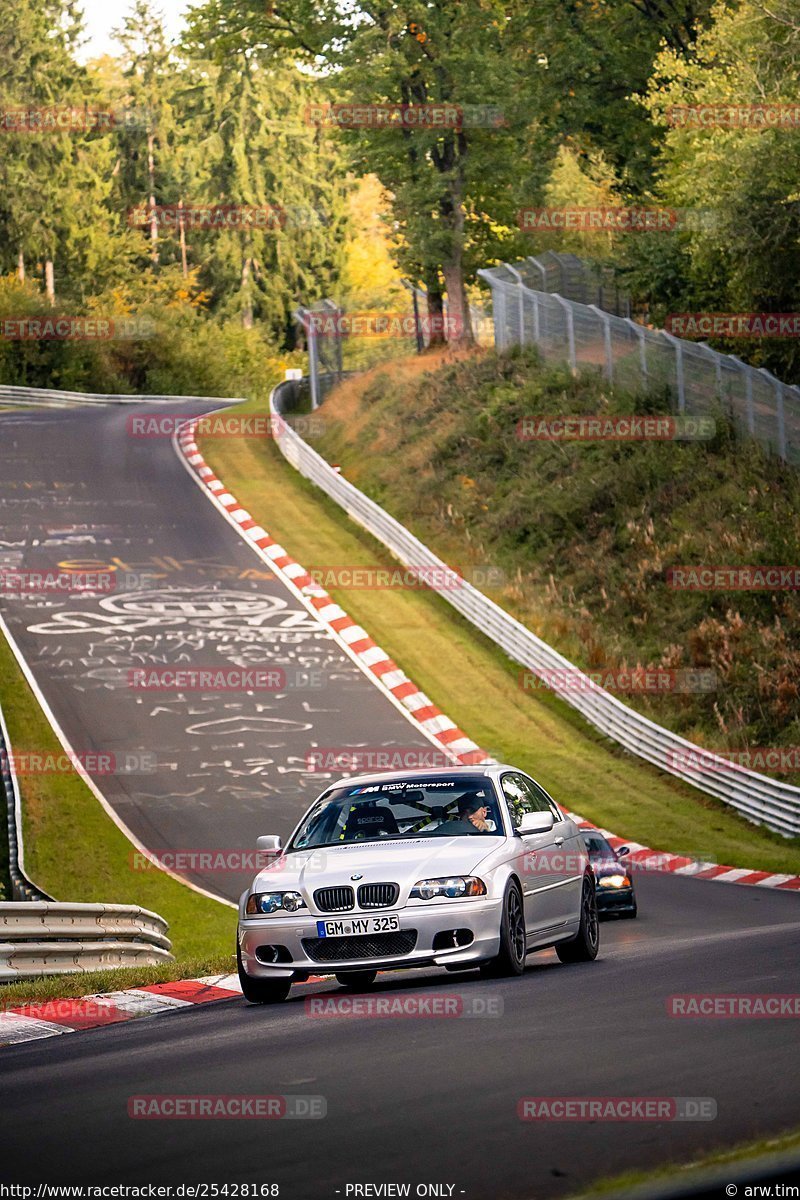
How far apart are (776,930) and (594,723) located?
15.8 metres

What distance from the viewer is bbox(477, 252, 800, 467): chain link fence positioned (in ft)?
110

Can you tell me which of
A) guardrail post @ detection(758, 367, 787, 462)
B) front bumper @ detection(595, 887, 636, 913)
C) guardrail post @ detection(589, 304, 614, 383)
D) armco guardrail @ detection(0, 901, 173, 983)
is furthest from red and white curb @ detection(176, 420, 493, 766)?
armco guardrail @ detection(0, 901, 173, 983)

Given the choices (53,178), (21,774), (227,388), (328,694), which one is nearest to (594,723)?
(328,694)

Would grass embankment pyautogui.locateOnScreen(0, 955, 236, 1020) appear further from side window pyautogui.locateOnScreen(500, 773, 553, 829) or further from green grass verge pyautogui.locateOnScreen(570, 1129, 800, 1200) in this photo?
green grass verge pyautogui.locateOnScreen(570, 1129, 800, 1200)

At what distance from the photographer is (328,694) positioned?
1147 inches

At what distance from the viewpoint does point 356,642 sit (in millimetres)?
32312

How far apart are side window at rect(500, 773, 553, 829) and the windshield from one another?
23 centimetres

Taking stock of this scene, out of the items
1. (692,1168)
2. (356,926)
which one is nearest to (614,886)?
(356,926)

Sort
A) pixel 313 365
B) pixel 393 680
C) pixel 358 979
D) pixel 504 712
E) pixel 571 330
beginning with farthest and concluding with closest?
pixel 313 365
pixel 571 330
pixel 393 680
pixel 504 712
pixel 358 979

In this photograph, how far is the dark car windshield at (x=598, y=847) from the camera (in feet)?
63.7

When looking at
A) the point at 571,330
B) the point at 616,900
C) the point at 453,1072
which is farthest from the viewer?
the point at 571,330

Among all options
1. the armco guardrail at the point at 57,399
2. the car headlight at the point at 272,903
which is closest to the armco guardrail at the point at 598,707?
the car headlight at the point at 272,903

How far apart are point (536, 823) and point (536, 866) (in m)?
0.43

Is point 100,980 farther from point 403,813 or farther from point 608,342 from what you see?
point 608,342
